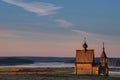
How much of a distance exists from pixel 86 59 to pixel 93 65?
175 cm

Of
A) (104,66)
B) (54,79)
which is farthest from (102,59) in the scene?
(54,79)

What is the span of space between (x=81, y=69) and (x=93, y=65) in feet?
7.81

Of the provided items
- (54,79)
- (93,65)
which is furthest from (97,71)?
(54,79)

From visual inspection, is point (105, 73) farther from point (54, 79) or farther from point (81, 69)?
point (54, 79)

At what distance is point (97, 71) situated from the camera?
261 feet

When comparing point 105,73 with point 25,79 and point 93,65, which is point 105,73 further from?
point 25,79

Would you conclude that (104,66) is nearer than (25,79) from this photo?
No

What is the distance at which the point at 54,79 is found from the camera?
5634 centimetres

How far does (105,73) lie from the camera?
8094 cm

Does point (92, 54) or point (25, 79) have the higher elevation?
point (92, 54)

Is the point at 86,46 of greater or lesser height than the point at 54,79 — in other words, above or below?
above

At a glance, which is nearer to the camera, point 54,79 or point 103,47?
point 54,79

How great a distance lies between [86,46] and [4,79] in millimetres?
29150

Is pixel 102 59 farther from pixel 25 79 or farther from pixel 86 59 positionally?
pixel 25 79
